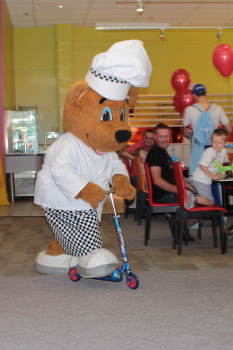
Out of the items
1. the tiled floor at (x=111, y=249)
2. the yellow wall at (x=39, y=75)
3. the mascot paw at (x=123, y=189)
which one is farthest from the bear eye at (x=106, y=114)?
the yellow wall at (x=39, y=75)

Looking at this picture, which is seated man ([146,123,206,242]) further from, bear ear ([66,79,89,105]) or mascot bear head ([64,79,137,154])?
bear ear ([66,79,89,105])

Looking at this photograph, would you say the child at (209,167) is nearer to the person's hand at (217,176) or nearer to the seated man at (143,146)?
the person's hand at (217,176)

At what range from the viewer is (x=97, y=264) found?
366 centimetres

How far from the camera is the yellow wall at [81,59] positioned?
515 inches

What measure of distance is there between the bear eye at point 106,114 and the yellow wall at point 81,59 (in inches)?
369

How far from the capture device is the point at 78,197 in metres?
3.72

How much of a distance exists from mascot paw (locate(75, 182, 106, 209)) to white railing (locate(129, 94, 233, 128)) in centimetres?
841

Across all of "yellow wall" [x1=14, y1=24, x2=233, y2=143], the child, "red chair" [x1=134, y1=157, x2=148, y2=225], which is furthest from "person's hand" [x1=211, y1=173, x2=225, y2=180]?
"yellow wall" [x1=14, y1=24, x2=233, y2=143]

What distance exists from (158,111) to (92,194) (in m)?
9.33

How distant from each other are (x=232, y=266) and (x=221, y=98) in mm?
9422

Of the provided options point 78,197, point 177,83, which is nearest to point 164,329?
point 78,197

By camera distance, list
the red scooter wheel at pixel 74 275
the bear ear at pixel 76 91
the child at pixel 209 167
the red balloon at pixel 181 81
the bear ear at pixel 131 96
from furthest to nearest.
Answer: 1. the red balloon at pixel 181 81
2. the child at pixel 209 167
3. the bear ear at pixel 131 96
4. the red scooter wheel at pixel 74 275
5. the bear ear at pixel 76 91

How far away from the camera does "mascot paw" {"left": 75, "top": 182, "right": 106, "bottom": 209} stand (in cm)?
366

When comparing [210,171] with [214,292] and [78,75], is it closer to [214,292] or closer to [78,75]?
[214,292]
